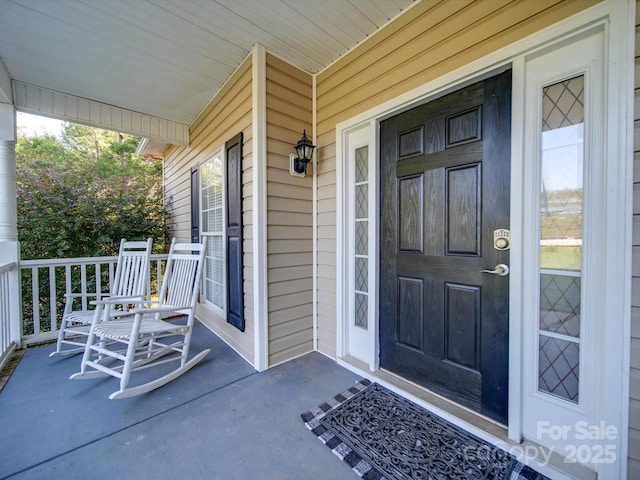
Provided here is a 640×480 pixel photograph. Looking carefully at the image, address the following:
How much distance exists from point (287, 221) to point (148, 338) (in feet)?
5.00

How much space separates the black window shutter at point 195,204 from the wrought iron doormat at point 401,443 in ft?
9.56

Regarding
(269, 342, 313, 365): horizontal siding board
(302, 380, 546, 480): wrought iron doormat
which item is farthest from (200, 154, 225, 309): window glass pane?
(302, 380, 546, 480): wrought iron doormat

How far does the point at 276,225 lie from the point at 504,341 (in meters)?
1.84

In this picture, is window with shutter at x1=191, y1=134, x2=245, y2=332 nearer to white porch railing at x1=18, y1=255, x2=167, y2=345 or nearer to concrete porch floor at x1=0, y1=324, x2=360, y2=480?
concrete porch floor at x1=0, y1=324, x2=360, y2=480

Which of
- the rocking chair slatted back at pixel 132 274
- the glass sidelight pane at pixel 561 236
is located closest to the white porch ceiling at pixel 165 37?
the glass sidelight pane at pixel 561 236

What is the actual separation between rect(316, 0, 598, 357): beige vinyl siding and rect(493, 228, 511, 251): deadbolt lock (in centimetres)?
103

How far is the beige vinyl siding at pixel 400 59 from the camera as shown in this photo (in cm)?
138

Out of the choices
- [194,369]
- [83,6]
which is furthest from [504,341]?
[83,6]

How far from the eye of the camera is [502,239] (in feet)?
4.80

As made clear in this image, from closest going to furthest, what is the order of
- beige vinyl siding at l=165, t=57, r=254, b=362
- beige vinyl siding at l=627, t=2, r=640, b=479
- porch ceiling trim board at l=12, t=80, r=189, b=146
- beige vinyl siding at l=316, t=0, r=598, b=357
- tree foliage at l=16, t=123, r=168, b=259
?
beige vinyl siding at l=627, t=2, r=640, b=479 < beige vinyl siding at l=316, t=0, r=598, b=357 < beige vinyl siding at l=165, t=57, r=254, b=362 < porch ceiling trim board at l=12, t=80, r=189, b=146 < tree foliage at l=16, t=123, r=168, b=259

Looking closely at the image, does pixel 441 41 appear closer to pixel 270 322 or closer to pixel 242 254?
pixel 242 254

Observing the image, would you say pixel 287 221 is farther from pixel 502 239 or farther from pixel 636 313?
pixel 636 313

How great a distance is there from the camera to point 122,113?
335cm

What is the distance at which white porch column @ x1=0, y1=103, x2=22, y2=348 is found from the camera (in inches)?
102
